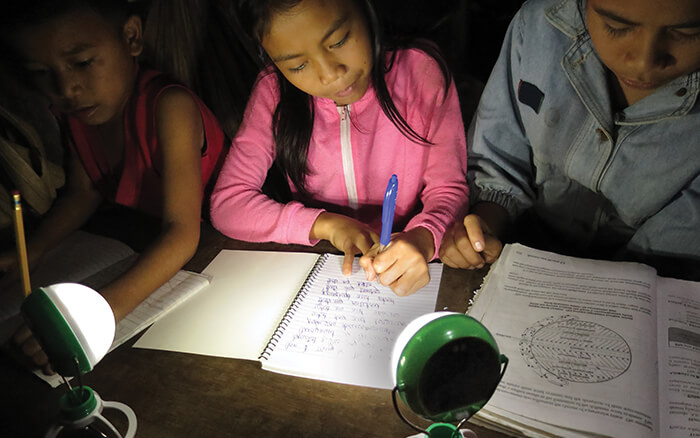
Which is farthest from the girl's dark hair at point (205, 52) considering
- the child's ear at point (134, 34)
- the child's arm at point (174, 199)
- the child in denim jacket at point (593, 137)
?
the child in denim jacket at point (593, 137)

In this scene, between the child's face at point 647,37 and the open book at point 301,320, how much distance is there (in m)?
0.47

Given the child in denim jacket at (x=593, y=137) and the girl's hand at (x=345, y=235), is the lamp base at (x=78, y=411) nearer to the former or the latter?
the girl's hand at (x=345, y=235)

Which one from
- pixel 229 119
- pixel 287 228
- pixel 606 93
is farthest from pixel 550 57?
pixel 229 119

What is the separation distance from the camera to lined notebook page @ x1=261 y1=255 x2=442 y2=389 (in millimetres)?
677

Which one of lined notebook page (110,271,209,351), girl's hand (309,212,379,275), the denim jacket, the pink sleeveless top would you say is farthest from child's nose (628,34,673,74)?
the pink sleeveless top

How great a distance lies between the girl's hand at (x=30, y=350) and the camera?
2.38ft

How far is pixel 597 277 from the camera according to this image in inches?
29.9

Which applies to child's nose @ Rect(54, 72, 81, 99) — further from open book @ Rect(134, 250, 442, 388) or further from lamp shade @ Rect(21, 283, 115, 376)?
lamp shade @ Rect(21, 283, 115, 376)

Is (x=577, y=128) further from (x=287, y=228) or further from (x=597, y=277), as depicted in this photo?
(x=287, y=228)

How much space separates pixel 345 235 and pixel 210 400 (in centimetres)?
41

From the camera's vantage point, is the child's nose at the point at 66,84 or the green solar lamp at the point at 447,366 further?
the child's nose at the point at 66,84

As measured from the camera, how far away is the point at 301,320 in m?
0.77

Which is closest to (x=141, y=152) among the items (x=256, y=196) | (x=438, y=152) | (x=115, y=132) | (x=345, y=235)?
(x=115, y=132)

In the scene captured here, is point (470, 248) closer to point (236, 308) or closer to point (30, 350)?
point (236, 308)
